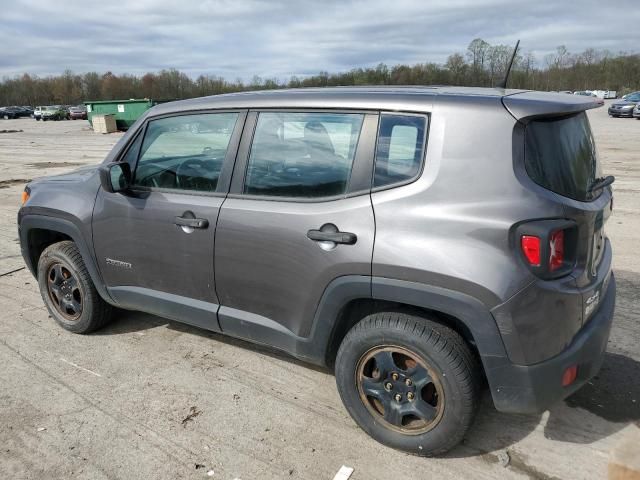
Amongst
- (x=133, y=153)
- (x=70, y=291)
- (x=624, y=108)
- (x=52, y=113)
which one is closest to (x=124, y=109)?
(x=52, y=113)

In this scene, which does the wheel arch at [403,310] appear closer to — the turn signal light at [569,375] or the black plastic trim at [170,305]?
the turn signal light at [569,375]

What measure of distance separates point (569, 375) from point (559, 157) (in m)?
1.00

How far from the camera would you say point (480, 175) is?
90.4 inches

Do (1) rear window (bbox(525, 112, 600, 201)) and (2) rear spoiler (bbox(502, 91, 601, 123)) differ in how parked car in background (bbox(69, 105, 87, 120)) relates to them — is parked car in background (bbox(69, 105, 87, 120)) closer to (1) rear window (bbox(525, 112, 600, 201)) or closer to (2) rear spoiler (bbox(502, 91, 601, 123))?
(2) rear spoiler (bbox(502, 91, 601, 123))

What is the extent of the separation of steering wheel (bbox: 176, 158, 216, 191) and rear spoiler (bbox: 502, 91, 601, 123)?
5.77ft

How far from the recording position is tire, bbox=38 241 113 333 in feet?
13.0

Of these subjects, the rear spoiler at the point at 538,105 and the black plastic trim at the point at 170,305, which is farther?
the black plastic trim at the point at 170,305

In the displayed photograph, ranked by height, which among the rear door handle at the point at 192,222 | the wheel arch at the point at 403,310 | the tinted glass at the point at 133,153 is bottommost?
the wheel arch at the point at 403,310

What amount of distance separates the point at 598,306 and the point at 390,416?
3.89ft

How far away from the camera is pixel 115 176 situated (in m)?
3.42

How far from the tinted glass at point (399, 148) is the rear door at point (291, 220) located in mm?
62

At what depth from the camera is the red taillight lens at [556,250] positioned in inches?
86.2

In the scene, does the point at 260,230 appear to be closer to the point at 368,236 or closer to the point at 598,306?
the point at 368,236

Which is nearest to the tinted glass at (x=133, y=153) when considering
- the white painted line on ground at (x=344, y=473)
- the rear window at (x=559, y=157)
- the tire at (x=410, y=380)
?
the tire at (x=410, y=380)
